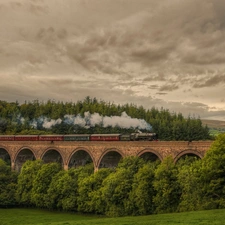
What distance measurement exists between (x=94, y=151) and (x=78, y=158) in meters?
5.62

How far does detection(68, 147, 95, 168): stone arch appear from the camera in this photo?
4986 cm

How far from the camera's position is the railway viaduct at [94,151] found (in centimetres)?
3809

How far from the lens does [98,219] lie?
27.0 m

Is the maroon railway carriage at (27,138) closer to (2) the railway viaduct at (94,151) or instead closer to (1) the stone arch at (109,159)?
(2) the railway viaduct at (94,151)

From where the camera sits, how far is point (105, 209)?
119 feet

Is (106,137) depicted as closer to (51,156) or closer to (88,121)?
(51,156)

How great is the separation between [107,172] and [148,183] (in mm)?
8120

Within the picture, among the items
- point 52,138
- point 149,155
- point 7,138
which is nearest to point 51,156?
point 52,138

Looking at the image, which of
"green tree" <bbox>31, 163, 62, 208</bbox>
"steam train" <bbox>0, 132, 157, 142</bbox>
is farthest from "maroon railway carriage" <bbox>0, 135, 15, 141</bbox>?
"green tree" <bbox>31, 163, 62, 208</bbox>

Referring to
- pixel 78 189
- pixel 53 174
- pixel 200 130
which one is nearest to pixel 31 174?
pixel 53 174

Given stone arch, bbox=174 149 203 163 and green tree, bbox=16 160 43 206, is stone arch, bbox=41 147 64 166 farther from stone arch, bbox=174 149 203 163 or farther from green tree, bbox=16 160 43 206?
stone arch, bbox=174 149 203 163

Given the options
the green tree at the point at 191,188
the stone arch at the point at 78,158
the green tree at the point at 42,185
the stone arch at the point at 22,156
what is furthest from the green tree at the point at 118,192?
the stone arch at the point at 22,156

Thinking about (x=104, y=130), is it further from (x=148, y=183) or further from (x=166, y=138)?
(x=148, y=183)

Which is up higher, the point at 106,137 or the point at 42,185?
the point at 106,137
